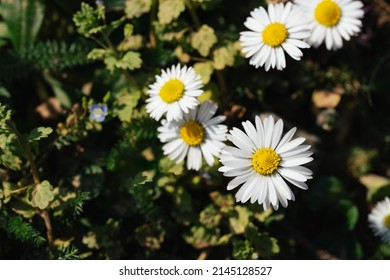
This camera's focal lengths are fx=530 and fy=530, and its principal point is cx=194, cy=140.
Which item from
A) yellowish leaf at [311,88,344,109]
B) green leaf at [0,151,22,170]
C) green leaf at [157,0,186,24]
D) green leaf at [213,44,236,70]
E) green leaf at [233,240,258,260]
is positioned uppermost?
green leaf at [157,0,186,24]

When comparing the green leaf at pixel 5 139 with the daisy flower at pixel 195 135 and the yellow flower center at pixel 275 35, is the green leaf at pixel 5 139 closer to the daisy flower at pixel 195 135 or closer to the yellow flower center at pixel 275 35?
the daisy flower at pixel 195 135

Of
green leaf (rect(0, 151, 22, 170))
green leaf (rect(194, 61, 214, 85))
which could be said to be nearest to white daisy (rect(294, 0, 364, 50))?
green leaf (rect(194, 61, 214, 85))

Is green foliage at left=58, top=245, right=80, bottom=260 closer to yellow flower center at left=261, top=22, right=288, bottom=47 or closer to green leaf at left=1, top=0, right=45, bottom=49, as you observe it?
green leaf at left=1, top=0, right=45, bottom=49

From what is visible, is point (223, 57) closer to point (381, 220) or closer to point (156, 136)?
point (156, 136)

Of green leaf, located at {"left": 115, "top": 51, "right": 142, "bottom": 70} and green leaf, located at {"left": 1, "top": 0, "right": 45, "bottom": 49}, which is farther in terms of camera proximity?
green leaf, located at {"left": 1, "top": 0, "right": 45, "bottom": 49}
